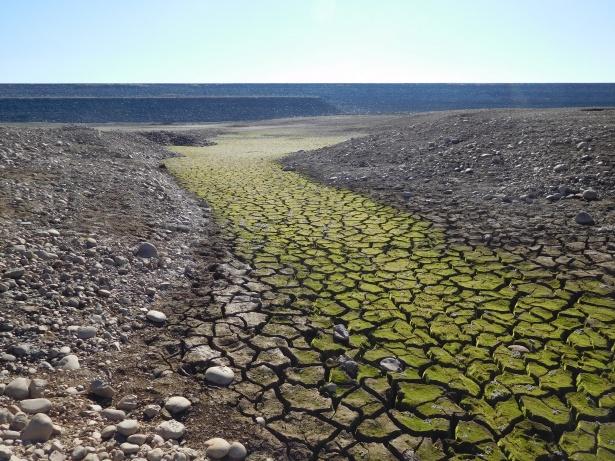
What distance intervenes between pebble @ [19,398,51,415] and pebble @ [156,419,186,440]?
65 centimetres

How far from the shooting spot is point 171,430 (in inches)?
100

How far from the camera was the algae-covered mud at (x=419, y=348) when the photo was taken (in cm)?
265

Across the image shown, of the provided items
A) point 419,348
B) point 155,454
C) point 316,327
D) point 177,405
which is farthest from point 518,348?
point 155,454

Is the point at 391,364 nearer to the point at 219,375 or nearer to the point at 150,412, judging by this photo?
the point at 219,375

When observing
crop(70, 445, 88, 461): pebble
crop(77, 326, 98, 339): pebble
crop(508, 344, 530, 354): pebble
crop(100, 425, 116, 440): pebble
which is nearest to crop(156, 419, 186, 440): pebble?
crop(100, 425, 116, 440): pebble

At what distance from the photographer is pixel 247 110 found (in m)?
52.5

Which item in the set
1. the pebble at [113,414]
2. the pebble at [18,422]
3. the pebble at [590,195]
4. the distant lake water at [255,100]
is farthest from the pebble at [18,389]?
the distant lake water at [255,100]

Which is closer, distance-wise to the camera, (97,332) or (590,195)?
(97,332)

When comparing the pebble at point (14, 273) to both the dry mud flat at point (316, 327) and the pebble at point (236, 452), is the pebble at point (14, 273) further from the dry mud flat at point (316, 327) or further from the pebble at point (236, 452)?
the pebble at point (236, 452)

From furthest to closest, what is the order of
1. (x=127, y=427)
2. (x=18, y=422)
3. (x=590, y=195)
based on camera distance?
(x=590, y=195)
(x=127, y=427)
(x=18, y=422)

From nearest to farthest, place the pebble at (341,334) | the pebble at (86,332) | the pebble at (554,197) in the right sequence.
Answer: the pebble at (86,332) < the pebble at (341,334) < the pebble at (554,197)

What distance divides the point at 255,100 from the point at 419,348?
55.5 meters

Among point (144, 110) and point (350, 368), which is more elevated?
point (144, 110)

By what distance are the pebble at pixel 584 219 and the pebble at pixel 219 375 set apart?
5109 millimetres
